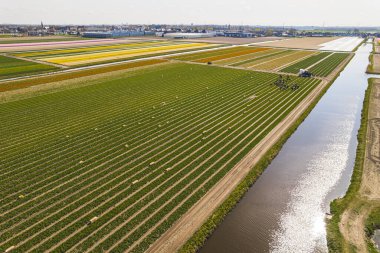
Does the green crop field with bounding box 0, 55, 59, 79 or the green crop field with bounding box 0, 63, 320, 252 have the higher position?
the green crop field with bounding box 0, 55, 59, 79

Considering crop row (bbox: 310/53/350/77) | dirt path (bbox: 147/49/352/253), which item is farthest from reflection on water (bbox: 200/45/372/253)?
crop row (bbox: 310/53/350/77)

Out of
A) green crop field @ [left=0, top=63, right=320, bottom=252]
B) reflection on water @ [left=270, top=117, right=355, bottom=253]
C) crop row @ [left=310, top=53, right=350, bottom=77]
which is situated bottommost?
reflection on water @ [left=270, top=117, right=355, bottom=253]

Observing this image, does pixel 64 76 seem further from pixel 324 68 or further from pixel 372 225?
pixel 324 68

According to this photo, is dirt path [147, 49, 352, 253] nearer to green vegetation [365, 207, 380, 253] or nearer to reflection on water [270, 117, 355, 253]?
reflection on water [270, 117, 355, 253]

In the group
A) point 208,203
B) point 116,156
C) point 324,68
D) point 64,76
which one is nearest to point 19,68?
point 64,76

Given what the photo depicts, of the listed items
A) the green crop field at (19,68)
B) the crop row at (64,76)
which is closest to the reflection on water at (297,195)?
the crop row at (64,76)

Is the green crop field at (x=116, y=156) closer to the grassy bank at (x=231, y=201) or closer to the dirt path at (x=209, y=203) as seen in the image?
the dirt path at (x=209, y=203)

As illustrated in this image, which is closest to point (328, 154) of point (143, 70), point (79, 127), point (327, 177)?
point (327, 177)
